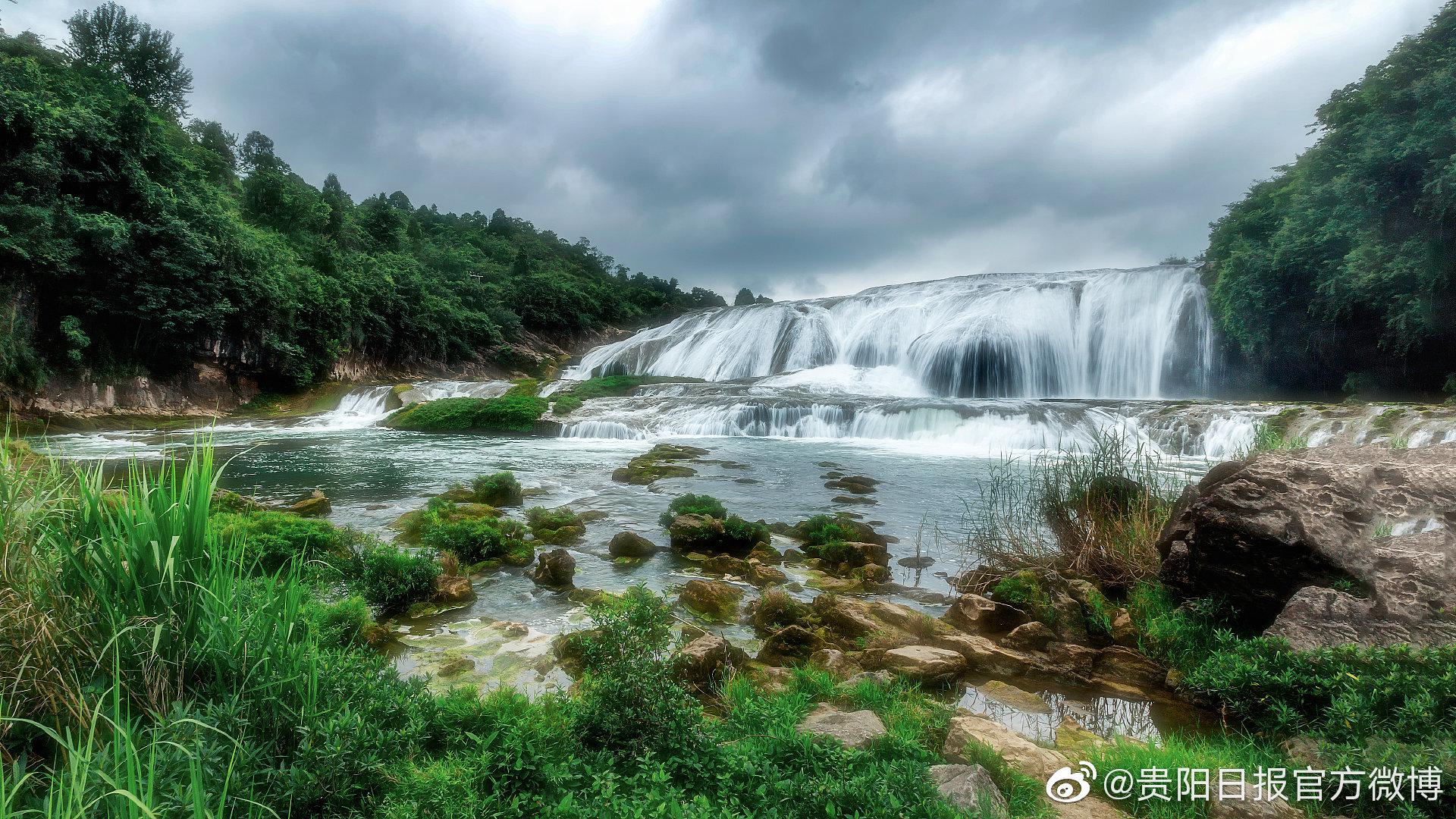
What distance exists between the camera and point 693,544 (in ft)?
26.2

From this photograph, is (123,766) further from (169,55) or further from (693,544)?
(169,55)

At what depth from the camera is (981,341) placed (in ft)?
101

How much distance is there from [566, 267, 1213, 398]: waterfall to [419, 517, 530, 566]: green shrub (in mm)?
24951

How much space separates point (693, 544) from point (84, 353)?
24.8 meters

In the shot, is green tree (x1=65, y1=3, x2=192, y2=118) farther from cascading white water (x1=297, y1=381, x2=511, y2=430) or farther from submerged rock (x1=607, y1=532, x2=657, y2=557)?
submerged rock (x1=607, y1=532, x2=657, y2=557)

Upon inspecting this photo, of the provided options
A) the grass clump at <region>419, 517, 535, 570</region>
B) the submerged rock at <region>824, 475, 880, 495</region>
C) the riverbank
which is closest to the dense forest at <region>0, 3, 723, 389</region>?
the riverbank

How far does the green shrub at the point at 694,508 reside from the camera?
8703 mm

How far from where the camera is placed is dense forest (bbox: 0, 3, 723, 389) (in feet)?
62.5

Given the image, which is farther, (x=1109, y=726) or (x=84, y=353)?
(x=84, y=353)

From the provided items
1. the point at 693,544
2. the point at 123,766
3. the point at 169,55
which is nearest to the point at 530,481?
the point at 693,544

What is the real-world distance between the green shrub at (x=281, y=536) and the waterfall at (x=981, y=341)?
26331 mm

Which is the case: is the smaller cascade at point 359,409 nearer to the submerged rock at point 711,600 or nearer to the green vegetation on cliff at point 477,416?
the green vegetation on cliff at point 477,416

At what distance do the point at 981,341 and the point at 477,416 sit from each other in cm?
2289

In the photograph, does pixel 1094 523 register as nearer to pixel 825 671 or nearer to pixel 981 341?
pixel 825 671
